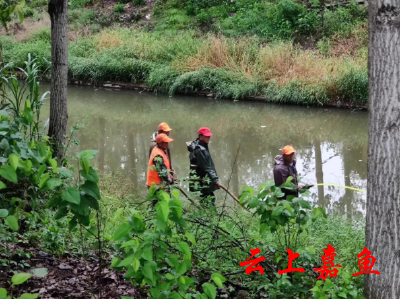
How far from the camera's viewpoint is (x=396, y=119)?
342 centimetres

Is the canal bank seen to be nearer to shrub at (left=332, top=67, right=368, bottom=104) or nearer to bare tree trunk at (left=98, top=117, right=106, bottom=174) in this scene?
shrub at (left=332, top=67, right=368, bottom=104)

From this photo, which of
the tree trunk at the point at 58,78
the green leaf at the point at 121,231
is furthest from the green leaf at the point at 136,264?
the tree trunk at the point at 58,78

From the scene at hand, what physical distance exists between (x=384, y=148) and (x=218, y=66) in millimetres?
15604

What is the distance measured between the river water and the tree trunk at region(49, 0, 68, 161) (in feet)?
8.73

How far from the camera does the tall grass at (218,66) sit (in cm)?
1616

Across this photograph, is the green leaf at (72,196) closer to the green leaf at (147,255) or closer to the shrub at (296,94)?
the green leaf at (147,255)

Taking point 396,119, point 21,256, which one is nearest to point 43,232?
point 21,256

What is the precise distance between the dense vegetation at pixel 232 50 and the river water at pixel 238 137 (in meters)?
0.70

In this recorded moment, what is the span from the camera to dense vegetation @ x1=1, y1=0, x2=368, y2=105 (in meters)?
16.6

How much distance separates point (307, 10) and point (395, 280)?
20207mm

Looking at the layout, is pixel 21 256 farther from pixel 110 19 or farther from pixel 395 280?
pixel 110 19

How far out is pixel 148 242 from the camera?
2.84 meters

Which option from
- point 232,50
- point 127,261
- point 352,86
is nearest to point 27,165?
point 127,261

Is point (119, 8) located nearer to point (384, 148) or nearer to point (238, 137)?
point (238, 137)
